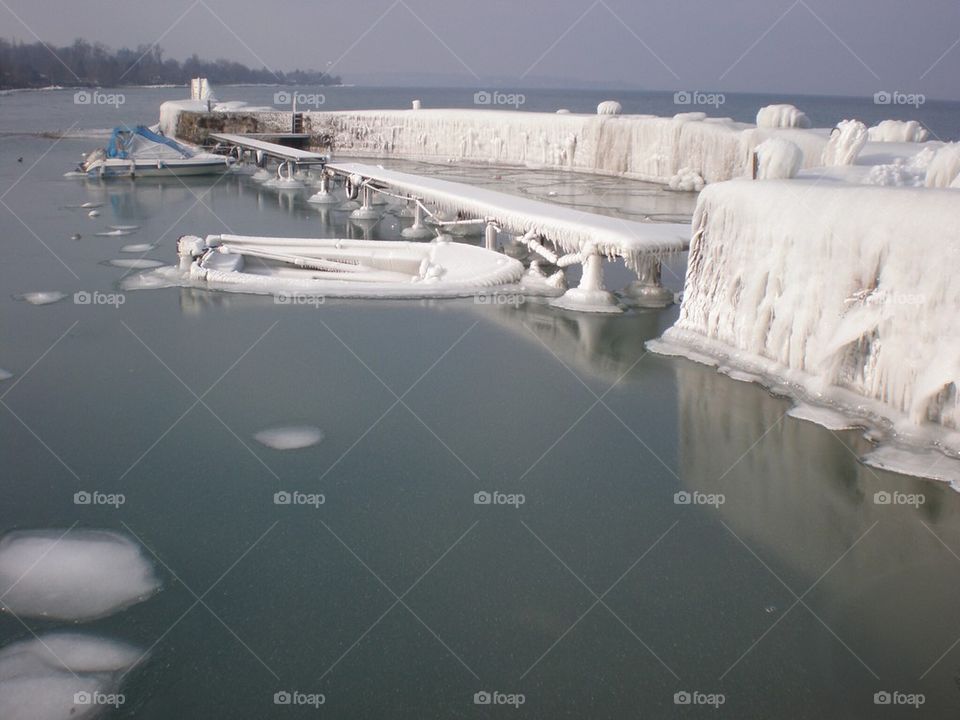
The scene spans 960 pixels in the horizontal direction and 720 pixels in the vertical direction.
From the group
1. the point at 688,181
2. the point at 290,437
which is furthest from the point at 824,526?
the point at 688,181

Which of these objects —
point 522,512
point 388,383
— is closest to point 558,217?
point 388,383

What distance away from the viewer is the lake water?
15.1 ft

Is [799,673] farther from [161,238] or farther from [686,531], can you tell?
[161,238]

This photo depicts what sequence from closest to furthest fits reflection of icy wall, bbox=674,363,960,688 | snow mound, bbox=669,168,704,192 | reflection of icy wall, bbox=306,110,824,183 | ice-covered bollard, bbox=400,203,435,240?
reflection of icy wall, bbox=674,363,960,688
ice-covered bollard, bbox=400,203,435,240
reflection of icy wall, bbox=306,110,824,183
snow mound, bbox=669,168,704,192

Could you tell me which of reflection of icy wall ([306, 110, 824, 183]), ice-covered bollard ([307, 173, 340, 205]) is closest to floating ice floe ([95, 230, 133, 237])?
ice-covered bollard ([307, 173, 340, 205])

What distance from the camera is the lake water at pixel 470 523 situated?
4.59 meters

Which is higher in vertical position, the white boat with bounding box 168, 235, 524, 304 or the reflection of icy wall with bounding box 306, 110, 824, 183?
the reflection of icy wall with bounding box 306, 110, 824, 183

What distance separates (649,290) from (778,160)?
3116 mm

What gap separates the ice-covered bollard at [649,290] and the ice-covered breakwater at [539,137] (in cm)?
558

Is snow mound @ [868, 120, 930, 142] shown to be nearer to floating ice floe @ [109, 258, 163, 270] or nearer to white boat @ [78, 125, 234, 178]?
floating ice floe @ [109, 258, 163, 270]

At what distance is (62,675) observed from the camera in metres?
4.48

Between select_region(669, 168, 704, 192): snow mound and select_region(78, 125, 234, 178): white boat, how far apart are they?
14919 millimetres

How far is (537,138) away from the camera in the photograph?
30.0 metres

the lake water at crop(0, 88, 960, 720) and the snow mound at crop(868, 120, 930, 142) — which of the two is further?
the snow mound at crop(868, 120, 930, 142)
